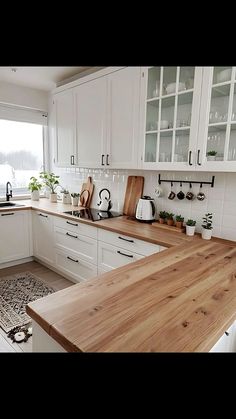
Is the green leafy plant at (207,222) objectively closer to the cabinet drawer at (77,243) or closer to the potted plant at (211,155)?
the potted plant at (211,155)

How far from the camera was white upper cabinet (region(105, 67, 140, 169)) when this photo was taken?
2070 millimetres

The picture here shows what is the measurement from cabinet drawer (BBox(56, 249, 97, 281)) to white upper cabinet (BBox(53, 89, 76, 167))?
1.06m

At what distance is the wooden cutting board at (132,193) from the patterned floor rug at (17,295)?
3.73 ft

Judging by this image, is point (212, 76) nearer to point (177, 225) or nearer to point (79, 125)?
point (177, 225)

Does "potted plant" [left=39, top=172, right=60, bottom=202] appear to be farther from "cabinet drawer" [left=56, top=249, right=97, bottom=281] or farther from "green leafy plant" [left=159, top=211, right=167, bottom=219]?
"green leafy plant" [left=159, top=211, right=167, bottom=219]

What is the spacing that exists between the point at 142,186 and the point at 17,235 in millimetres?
1699

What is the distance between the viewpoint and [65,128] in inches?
116

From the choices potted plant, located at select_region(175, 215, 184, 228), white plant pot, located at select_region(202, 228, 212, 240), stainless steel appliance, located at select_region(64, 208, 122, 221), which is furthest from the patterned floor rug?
white plant pot, located at select_region(202, 228, 212, 240)

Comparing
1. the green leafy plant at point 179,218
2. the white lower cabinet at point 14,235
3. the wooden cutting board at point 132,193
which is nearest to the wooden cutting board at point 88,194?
the wooden cutting board at point 132,193

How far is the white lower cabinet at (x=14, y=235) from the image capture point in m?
2.94

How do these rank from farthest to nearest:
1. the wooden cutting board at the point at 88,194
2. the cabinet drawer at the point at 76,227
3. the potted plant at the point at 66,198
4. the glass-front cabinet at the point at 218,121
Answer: the potted plant at the point at 66,198 < the wooden cutting board at the point at 88,194 < the cabinet drawer at the point at 76,227 < the glass-front cabinet at the point at 218,121

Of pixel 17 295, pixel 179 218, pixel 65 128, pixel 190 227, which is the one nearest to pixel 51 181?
pixel 65 128
